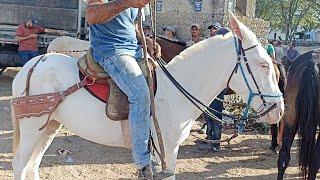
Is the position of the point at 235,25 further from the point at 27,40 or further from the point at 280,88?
the point at 27,40

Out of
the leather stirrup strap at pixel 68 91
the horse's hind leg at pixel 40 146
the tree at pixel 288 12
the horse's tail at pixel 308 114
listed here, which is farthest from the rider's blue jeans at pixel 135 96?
the tree at pixel 288 12

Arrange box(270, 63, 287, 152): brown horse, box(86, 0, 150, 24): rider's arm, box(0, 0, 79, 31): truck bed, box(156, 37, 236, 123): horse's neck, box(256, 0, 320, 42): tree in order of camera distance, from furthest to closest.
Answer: box(256, 0, 320, 42): tree, box(0, 0, 79, 31): truck bed, box(270, 63, 287, 152): brown horse, box(156, 37, 236, 123): horse's neck, box(86, 0, 150, 24): rider's arm

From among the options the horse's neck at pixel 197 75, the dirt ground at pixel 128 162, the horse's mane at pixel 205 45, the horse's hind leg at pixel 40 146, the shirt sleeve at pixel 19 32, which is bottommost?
the dirt ground at pixel 128 162

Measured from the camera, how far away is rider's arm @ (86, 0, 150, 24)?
3.42 m

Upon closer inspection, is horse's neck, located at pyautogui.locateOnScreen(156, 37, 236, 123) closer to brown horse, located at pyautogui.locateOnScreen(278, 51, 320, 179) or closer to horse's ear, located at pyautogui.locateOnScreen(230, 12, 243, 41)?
horse's ear, located at pyautogui.locateOnScreen(230, 12, 243, 41)

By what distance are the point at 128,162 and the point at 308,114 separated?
2.69 metres

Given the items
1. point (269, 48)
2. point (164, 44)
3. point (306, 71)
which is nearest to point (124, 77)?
point (306, 71)

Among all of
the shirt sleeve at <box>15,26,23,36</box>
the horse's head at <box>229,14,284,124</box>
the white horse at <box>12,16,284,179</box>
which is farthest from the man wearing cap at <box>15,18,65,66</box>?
the horse's head at <box>229,14,284,124</box>

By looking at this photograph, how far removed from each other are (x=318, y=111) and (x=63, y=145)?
4041 mm

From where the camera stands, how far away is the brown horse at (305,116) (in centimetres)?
548

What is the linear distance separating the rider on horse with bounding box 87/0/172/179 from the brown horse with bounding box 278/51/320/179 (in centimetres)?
254

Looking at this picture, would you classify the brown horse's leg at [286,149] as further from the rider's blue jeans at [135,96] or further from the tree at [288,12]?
the tree at [288,12]

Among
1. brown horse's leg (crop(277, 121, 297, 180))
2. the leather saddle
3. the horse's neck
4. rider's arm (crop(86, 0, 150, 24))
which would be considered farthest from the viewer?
brown horse's leg (crop(277, 121, 297, 180))

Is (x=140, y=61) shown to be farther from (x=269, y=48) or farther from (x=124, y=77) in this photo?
(x=269, y=48)
